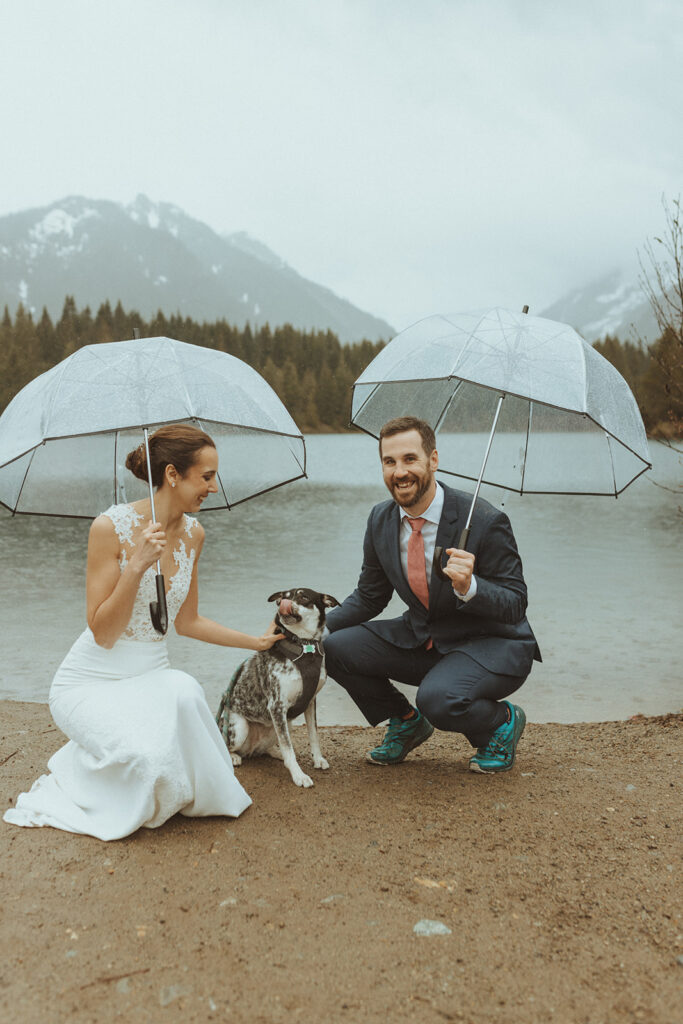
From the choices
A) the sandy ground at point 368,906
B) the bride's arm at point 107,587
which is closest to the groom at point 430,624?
the sandy ground at point 368,906

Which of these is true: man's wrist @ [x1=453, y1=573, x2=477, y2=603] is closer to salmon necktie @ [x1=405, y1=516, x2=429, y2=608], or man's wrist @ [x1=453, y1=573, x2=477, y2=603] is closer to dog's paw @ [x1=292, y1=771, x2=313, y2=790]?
salmon necktie @ [x1=405, y1=516, x2=429, y2=608]

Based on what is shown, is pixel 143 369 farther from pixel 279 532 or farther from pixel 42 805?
pixel 279 532

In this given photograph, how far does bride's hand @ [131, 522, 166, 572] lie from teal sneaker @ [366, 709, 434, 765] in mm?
1963

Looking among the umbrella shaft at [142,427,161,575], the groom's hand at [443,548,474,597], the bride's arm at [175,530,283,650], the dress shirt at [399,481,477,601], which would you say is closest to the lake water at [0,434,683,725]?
the dress shirt at [399,481,477,601]

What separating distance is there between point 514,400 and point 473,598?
1401 mm

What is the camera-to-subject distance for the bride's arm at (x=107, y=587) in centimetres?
395

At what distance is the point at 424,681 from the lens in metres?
4.59

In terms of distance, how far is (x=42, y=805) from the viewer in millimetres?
4102

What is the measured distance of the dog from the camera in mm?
4496

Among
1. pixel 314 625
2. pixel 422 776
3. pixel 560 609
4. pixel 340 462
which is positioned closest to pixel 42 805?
pixel 314 625

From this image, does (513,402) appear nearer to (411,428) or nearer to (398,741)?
(411,428)

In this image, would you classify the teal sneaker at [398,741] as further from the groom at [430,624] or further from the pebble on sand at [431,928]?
the pebble on sand at [431,928]

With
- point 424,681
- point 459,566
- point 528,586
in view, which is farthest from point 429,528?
point 528,586

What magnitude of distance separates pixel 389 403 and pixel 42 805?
3.09 meters
